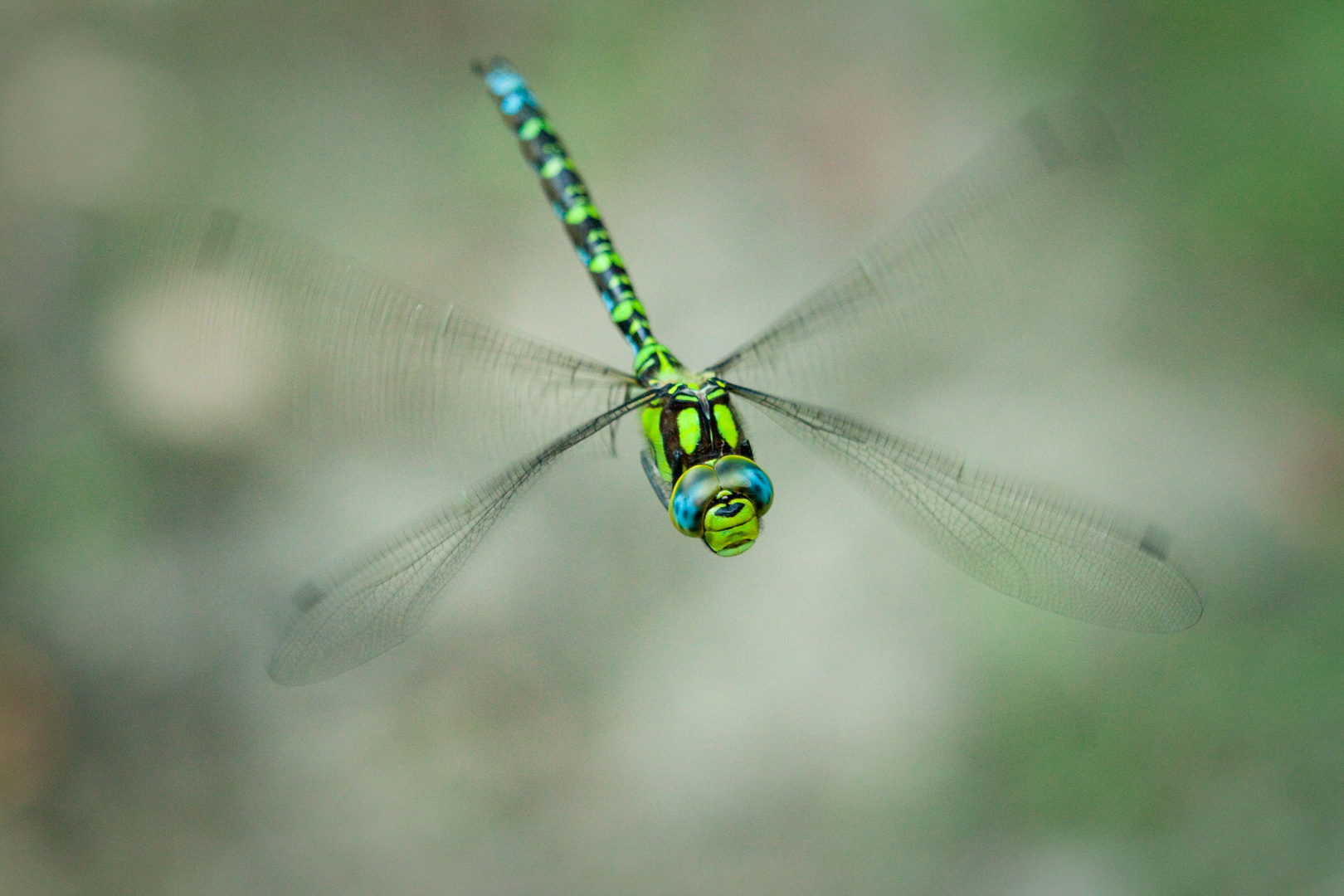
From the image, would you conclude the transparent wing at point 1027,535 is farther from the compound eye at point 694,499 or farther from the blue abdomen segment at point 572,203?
the blue abdomen segment at point 572,203

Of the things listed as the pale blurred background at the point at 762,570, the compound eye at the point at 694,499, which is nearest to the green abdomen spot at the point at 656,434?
the compound eye at the point at 694,499

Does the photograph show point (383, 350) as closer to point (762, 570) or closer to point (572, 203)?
point (572, 203)

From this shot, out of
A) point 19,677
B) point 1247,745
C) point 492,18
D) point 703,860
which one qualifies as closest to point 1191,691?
point 1247,745

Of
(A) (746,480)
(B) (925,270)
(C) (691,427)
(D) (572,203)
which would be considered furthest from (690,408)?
(D) (572,203)

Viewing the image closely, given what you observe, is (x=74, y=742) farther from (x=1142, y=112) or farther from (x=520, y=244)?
(x=1142, y=112)

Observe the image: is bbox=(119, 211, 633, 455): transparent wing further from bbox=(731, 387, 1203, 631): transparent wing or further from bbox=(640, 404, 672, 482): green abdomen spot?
bbox=(731, 387, 1203, 631): transparent wing

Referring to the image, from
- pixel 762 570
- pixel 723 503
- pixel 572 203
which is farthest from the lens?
pixel 762 570

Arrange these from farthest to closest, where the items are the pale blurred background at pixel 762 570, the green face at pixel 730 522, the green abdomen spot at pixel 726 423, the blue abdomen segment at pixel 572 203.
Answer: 1. the pale blurred background at pixel 762 570
2. the blue abdomen segment at pixel 572 203
3. the green abdomen spot at pixel 726 423
4. the green face at pixel 730 522
